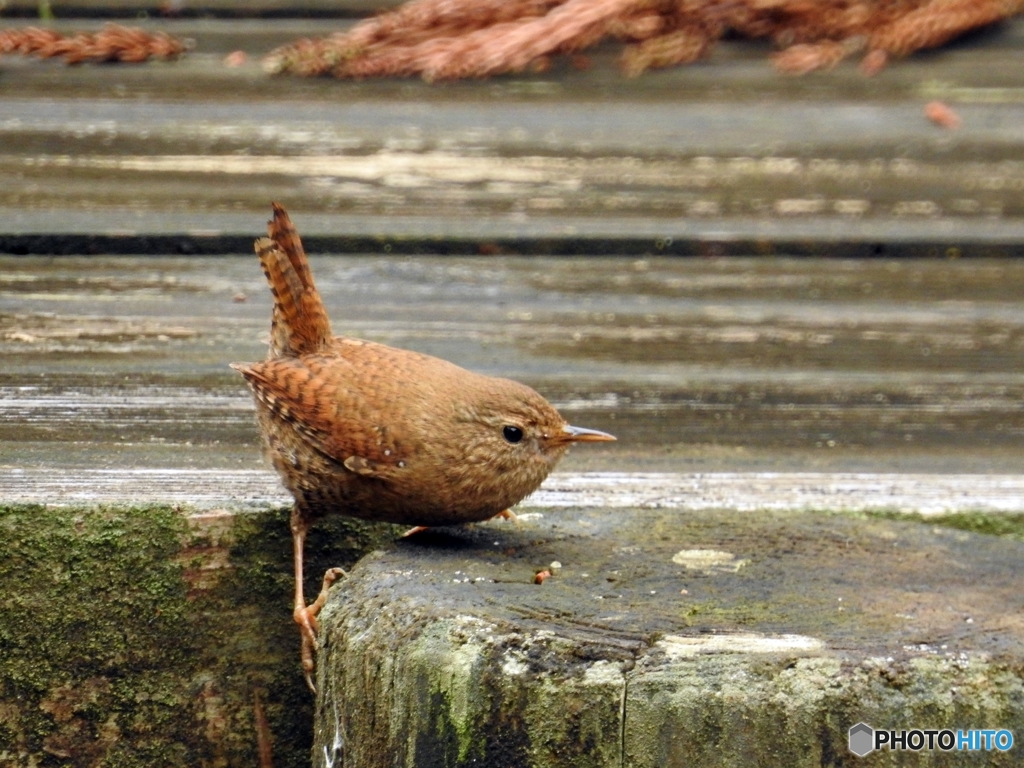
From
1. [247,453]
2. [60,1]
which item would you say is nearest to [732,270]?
[247,453]

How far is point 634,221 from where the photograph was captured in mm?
3244

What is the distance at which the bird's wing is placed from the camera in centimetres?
233

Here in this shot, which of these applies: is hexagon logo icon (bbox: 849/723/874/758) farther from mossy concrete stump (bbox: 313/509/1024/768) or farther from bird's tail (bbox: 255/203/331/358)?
bird's tail (bbox: 255/203/331/358)

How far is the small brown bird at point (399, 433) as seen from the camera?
229cm

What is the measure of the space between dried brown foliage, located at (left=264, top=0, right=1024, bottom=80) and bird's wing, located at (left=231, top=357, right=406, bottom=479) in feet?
4.17

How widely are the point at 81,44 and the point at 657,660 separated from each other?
260 centimetres

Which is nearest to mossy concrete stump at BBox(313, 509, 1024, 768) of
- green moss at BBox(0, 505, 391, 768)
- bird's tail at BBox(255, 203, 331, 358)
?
green moss at BBox(0, 505, 391, 768)

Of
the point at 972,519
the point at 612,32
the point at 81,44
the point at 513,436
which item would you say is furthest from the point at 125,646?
the point at 612,32

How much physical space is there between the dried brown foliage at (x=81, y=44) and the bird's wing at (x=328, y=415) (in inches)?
54.3

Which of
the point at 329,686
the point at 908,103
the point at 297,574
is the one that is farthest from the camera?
the point at 908,103

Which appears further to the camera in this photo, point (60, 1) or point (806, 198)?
point (60, 1)

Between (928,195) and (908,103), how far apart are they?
0.30m

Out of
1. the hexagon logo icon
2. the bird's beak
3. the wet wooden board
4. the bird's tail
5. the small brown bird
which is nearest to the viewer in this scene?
the hexagon logo icon

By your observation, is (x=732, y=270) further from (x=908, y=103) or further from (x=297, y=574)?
(x=297, y=574)
